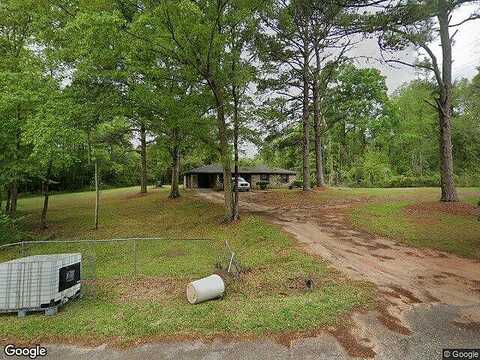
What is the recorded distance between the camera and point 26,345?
6.13 metres

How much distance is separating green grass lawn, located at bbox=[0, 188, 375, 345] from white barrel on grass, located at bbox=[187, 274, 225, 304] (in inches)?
8.1

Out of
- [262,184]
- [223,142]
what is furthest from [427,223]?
[262,184]

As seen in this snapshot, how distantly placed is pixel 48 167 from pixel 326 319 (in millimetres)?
18651

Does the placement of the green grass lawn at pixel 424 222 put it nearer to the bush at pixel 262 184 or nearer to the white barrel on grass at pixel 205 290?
the white barrel on grass at pixel 205 290

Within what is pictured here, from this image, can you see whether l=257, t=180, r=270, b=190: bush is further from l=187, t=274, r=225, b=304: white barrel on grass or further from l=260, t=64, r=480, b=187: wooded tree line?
l=187, t=274, r=225, b=304: white barrel on grass

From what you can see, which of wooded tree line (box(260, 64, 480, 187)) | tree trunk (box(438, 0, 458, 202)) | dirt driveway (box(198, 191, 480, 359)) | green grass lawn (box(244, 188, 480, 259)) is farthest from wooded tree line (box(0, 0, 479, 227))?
dirt driveway (box(198, 191, 480, 359))

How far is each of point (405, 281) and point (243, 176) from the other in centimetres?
3248

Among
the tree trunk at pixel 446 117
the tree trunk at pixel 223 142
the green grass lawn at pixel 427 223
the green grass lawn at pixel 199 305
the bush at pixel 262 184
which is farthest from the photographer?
the bush at pixel 262 184

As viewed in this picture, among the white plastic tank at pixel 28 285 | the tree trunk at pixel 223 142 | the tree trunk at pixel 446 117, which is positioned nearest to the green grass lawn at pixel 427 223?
the tree trunk at pixel 446 117

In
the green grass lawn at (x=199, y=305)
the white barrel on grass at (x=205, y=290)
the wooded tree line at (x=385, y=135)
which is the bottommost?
the green grass lawn at (x=199, y=305)

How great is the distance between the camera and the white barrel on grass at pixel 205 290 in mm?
7551

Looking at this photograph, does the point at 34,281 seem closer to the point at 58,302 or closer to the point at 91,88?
the point at 58,302

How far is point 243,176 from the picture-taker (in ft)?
133

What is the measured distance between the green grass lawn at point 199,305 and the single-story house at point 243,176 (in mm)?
22650
